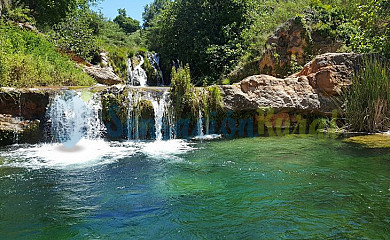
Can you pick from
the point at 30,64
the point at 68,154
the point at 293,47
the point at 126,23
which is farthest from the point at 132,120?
the point at 126,23

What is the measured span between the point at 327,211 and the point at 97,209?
2625 millimetres

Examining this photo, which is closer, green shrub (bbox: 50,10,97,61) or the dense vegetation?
the dense vegetation

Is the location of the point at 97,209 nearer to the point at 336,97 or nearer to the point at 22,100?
the point at 22,100

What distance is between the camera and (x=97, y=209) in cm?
371

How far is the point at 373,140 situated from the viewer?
7645 millimetres

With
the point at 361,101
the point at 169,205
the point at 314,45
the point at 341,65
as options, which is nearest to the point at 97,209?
the point at 169,205

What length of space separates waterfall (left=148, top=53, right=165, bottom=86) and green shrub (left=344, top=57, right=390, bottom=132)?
39.8 ft

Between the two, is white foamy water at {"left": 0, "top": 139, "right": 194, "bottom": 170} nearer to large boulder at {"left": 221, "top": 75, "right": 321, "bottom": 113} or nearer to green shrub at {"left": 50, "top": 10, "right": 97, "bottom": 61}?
large boulder at {"left": 221, "top": 75, "right": 321, "bottom": 113}

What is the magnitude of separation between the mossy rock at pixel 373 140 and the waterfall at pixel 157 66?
12903 mm

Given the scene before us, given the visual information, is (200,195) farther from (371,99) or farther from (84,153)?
(371,99)

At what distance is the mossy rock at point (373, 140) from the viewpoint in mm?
7090

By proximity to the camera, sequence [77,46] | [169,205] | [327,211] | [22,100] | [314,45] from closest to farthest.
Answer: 1. [327,211]
2. [169,205]
3. [22,100]
4. [314,45]
5. [77,46]

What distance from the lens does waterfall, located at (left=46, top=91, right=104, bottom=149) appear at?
841cm

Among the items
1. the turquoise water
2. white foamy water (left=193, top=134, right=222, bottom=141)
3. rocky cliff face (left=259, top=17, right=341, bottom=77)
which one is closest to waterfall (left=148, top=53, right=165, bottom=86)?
rocky cliff face (left=259, top=17, right=341, bottom=77)
